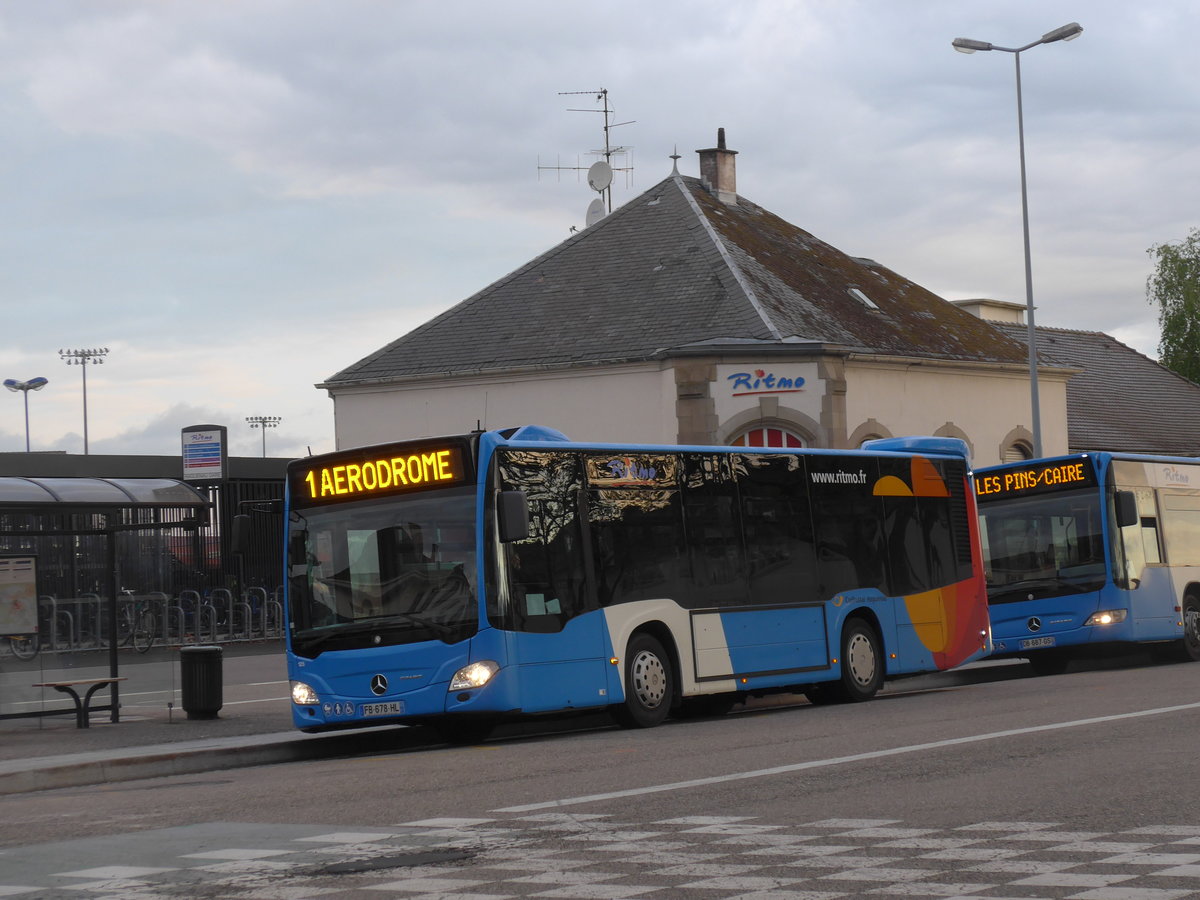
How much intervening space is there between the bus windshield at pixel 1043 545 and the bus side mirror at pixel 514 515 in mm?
10522

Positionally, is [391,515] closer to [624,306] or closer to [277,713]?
[277,713]

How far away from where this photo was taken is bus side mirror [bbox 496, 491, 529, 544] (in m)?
14.2

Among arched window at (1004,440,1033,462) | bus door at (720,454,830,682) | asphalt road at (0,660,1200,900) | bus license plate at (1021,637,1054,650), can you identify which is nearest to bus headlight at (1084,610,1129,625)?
bus license plate at (1021,637,1054,650)

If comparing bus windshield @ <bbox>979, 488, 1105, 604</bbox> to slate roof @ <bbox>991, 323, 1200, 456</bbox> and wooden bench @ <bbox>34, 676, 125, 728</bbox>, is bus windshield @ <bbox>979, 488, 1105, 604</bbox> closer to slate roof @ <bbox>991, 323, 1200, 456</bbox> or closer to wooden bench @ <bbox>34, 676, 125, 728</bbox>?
wooden bench @ <bbox>34, 676, 125, 728</bbox>

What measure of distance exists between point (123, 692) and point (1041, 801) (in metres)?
11.3

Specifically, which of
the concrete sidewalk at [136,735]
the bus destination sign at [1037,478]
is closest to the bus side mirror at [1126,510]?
the bus destination sign at [1037,478]

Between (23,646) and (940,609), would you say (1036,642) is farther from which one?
(23,646)

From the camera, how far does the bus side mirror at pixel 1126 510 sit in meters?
22.0

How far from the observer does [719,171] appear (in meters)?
43.3

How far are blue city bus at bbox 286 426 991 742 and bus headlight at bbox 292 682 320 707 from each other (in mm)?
18

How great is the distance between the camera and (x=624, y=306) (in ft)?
126

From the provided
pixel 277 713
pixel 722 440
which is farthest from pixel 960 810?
pixel 722 440

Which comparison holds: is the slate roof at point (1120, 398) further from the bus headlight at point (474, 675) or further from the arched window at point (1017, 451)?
the bus headlight at point (474, 675)

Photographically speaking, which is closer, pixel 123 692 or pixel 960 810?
pixel 960 810
